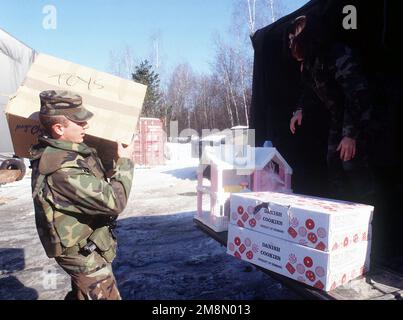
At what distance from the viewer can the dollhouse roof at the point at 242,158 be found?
2627 mm

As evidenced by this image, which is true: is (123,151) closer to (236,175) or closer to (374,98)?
(236,175)

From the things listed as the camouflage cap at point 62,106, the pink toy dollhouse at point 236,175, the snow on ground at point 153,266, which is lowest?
the snow on ground at point 153,266

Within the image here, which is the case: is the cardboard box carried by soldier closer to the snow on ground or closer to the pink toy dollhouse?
the pink toy dollhouse

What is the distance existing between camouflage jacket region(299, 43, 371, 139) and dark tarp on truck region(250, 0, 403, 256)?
0.11 meters

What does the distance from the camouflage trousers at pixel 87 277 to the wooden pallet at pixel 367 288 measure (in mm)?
1088

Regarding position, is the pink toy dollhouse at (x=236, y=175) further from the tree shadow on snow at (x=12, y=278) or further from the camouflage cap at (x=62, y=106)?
the tree shadow on snow at (x=12, y=278)

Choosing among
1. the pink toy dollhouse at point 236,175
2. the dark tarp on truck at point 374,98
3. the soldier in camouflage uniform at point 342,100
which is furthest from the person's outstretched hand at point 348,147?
the pink toy dollhouse at point 236,175

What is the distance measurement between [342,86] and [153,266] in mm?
2899

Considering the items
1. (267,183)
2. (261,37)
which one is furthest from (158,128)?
(267,183)

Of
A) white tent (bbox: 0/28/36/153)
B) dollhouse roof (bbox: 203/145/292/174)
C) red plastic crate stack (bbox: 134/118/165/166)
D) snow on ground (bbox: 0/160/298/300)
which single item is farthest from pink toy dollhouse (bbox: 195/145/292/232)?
red plastic crate stack (bbox: 134/118/165/166)

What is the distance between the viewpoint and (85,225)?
196 centimetres

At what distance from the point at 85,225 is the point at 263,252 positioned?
44.6 inches

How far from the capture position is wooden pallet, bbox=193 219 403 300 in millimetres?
1600

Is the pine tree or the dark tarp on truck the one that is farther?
the pine tree
